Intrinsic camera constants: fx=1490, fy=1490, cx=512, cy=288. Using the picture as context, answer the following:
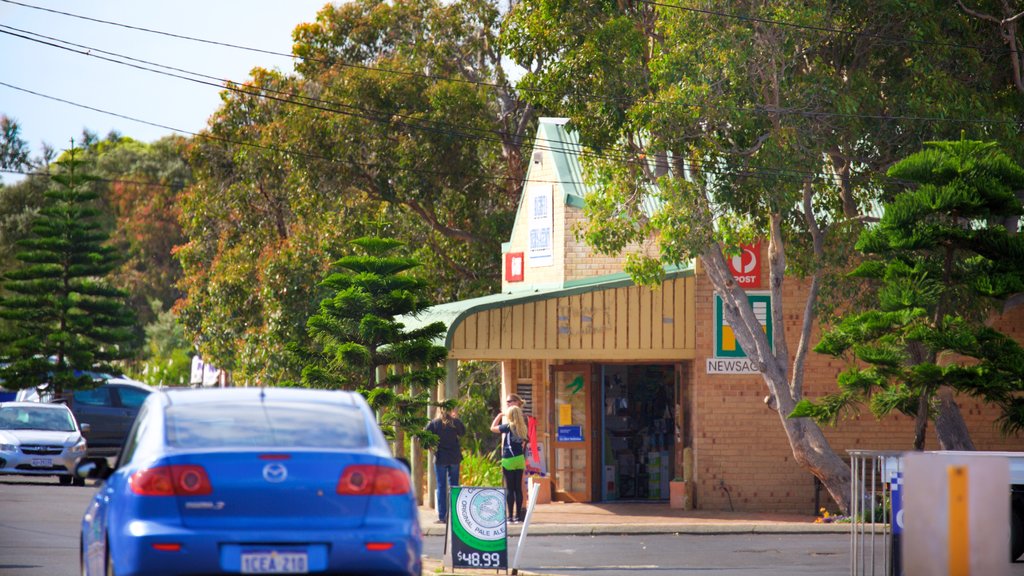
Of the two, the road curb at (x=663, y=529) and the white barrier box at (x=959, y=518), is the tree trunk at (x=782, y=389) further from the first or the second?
the white barrier box at (x=959, y=518)

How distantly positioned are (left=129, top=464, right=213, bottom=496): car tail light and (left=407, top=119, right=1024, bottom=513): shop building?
1481cm

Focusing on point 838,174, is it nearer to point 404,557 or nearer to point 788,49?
point 788,49

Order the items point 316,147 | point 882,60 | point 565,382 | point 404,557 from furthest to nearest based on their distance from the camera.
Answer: point 316,147, point 565,382, point 882,60, point 404,557

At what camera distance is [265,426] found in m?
8.85

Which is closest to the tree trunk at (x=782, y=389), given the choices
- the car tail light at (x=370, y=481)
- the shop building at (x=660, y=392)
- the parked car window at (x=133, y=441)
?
the shop building at (x=660, y=392)

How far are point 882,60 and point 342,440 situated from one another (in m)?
15.6

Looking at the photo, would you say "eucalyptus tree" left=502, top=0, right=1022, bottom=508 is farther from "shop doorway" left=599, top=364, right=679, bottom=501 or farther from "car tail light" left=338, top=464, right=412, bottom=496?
"car tail light" left=338, top=464, right=412, bottom=496

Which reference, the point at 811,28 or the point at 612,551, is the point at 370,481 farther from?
the point at 811,28

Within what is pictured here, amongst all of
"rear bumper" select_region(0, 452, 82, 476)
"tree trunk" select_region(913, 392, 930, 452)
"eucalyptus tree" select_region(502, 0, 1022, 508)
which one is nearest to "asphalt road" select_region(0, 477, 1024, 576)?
"tree trunk" select_region(913, 392, 930, 452)

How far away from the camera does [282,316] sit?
37406 mm

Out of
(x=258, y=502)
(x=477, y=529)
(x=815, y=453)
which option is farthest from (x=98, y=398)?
(x=258, y=502)

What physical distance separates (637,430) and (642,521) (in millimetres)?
3785

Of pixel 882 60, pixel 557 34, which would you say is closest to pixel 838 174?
pixel 882 60

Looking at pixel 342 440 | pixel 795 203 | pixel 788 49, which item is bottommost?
pixel 342 440
